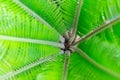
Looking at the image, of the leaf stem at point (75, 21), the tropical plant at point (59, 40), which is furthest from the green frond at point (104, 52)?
the leaf stem at point (75, 21)

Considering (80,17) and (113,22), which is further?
(80,17)

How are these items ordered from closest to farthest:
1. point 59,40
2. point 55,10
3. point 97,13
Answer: point 97,13 < point 55,10 < point 59,40

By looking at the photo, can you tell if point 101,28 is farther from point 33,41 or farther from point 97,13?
point 33,41

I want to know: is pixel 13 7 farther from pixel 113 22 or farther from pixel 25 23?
pixel 113 22

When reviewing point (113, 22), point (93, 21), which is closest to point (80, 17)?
point (93, 21)

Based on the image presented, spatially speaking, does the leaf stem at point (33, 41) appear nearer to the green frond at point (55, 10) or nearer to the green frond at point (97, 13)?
the green frond at point (55, 10)

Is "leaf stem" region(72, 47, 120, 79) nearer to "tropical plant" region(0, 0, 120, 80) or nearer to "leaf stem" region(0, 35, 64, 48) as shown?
"tropical plant" region(0, 0, 120, 80)

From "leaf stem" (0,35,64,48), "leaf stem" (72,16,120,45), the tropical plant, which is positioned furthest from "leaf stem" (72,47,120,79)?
"leaf stem" (0,35,64,48)

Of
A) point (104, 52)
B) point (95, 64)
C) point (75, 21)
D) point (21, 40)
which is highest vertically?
point (75, 21)

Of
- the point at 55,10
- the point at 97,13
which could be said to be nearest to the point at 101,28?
the point at 97,13
